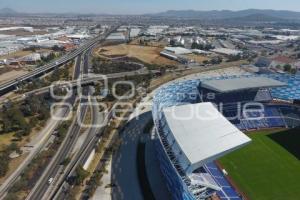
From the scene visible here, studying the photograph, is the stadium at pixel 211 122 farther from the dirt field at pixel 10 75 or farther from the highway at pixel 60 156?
the dirt field at pixel 10 75

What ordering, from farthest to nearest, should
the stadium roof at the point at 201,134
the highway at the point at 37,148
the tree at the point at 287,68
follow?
the tree at the point at 287,68 → the highway at the point at 37,148 → the stadium roof at the point at 201,134

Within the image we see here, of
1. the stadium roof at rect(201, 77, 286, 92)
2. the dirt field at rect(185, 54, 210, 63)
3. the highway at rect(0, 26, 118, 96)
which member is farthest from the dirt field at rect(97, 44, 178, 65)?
the stadium roof at rect(201, 77, 286, 92)

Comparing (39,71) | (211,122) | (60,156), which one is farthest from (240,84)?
(39,71)

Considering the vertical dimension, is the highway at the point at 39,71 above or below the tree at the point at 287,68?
below

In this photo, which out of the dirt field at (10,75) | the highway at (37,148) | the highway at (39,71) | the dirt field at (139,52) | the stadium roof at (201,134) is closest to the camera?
the stadium roof at (201,134)

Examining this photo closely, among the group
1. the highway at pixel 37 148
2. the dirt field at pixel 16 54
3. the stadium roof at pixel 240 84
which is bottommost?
the highway at pixel 37 148

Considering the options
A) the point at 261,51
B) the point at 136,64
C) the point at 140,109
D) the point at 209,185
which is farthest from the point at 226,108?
the point at 261,51

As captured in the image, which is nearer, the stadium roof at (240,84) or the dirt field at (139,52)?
the stadium roof at (240,84)

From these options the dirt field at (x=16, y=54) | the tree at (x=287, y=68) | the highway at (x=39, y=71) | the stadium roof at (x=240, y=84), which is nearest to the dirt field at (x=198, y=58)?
the tree at (x=287, y=68)
